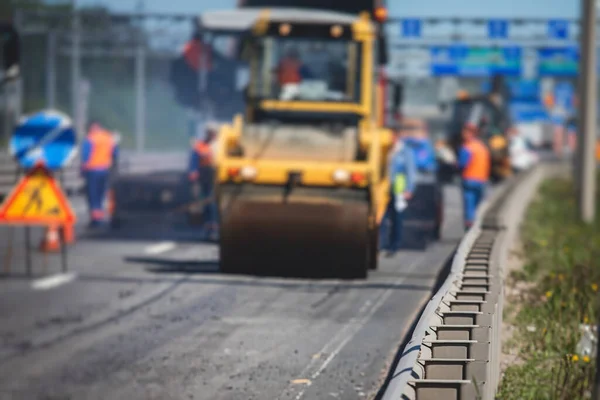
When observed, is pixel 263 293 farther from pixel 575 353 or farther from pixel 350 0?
pixel 350 0

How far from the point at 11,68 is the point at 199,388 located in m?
5.17

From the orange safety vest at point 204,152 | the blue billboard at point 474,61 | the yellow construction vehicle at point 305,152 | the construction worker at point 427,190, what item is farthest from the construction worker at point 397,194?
the blue billboard at point 474,61

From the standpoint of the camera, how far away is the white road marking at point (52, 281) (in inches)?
548

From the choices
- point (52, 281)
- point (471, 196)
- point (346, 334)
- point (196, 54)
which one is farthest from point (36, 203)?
point (196, 54)

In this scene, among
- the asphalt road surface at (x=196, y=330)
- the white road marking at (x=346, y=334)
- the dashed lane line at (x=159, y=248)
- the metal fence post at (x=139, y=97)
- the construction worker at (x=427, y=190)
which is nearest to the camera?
the asphalt road surface at (x=196, y=330)

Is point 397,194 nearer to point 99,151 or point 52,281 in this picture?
point 52,281

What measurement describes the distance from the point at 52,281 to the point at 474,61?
52687 millimetres

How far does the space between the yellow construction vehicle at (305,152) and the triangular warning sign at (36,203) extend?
204cm

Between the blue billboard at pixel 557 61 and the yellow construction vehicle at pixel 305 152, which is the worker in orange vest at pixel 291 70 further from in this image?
the blue billboard at pixel 557 61

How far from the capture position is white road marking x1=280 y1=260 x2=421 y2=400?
8.55 m

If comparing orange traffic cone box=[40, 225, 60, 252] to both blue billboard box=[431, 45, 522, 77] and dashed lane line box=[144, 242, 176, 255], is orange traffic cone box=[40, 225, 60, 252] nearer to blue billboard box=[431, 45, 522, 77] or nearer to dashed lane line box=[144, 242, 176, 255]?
dashed lane line box=[144, 242, 176, 255]

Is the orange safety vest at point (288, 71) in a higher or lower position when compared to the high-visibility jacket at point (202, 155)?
higher

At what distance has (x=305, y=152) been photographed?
46.5 ft

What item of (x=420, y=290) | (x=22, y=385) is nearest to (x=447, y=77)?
(x=420, y=290)
